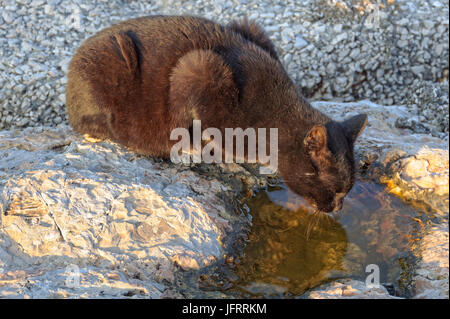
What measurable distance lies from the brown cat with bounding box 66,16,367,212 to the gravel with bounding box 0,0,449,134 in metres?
1.92

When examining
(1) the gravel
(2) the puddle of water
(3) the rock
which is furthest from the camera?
(1) the gravel

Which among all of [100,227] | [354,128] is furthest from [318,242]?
[100,227]

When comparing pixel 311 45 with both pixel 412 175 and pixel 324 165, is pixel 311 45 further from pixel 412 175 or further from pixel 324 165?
pixel 324 165

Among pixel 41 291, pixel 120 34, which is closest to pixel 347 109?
pixel 120 34

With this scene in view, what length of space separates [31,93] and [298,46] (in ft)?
11.2

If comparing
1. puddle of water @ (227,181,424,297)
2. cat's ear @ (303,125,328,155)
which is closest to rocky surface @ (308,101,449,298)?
puddle of water @ (227,181,424,297)

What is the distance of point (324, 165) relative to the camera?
144 inches

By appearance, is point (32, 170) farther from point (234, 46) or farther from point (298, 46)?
point (298, 46)

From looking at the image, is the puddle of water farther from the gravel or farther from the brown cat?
the gravel

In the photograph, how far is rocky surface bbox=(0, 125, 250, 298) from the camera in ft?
10.4

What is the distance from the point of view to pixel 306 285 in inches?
132

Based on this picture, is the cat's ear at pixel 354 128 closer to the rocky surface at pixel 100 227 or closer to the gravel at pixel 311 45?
the rocky surface at pixel 100 227

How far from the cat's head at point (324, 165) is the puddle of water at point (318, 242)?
0.59 ft

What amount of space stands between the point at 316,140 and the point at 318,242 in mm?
765
